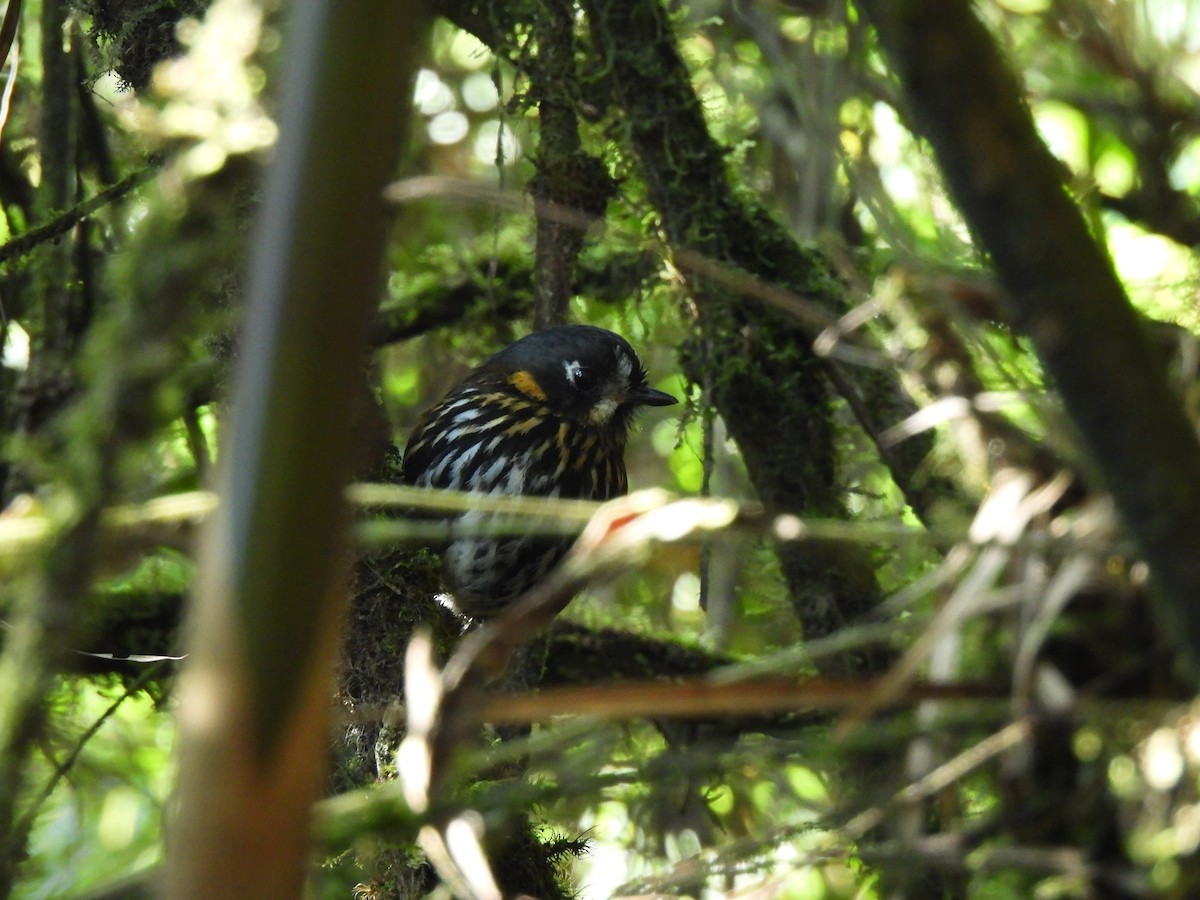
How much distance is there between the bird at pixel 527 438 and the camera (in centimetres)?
397

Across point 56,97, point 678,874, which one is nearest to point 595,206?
point 56,97

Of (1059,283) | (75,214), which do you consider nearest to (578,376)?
(75,214)

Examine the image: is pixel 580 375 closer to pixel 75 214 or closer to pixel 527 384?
pixel 527 384

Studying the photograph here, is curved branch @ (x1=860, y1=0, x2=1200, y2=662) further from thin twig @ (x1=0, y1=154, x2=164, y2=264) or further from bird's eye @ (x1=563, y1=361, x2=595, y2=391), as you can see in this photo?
bird's eye @ (x1=563, y1=361, x2=595, y2=391)

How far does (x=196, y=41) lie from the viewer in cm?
115

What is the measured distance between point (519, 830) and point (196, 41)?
5.48 feet

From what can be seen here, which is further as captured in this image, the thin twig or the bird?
the bird

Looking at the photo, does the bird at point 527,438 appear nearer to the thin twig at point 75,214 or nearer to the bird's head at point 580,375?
the bird's head at point 580,375

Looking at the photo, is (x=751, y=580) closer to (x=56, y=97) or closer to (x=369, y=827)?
(x=56, y=97)

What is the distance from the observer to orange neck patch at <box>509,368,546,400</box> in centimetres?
417

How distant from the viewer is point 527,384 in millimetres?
4188

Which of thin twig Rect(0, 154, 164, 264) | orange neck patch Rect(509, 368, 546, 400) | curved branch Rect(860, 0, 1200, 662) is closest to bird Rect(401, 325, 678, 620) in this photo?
orange neck patch Rect(509, 368, 546, 400)

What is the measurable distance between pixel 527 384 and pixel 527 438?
157mm

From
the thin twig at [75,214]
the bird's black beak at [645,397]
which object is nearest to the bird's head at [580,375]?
the bird's black beak at [645,397]
